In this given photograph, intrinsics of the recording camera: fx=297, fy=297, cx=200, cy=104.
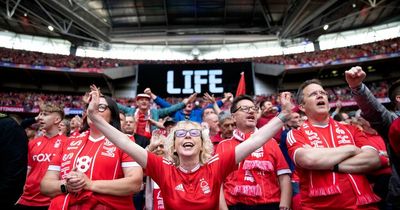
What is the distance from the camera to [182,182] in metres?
2.49

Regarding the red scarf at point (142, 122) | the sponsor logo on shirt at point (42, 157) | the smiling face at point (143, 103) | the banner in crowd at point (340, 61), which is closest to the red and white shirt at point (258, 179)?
the sponsor logo on shirt at point (42, 157)

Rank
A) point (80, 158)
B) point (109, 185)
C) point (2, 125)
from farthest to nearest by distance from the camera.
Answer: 1. point (80, 158)
2. point (109, 185)
3. point (2, 125)

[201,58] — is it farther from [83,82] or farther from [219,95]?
[83,82]

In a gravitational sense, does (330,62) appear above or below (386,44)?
below

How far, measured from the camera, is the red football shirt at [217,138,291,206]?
2.85 metres

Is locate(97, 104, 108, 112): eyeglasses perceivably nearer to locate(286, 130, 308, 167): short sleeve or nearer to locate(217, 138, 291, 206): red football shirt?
locate(217, 138, 291, 206): red football shirt

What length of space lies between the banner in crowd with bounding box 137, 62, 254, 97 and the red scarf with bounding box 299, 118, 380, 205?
18753 millimetres

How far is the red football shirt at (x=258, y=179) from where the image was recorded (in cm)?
285

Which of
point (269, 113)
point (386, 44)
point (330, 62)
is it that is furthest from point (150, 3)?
point (269, 113)

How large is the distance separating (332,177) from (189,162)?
3.92 ft

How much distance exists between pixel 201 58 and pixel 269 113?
25.7 metres

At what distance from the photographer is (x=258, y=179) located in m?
2.93

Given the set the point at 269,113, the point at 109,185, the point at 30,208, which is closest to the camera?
the point at 109,185

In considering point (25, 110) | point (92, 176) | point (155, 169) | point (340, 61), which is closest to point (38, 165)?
point (92, 176)
